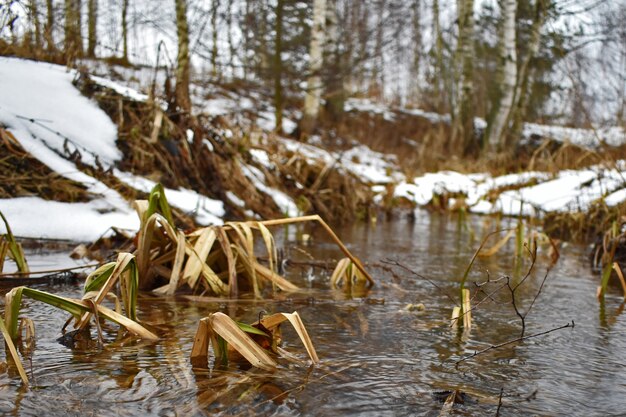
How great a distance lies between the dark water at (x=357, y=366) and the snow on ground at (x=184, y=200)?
159 cm

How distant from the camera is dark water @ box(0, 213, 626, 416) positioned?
4.07 feet

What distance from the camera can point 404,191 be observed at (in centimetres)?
844

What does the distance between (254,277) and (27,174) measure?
6.70ft

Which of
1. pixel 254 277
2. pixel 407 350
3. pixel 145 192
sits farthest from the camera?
pixel 145 192

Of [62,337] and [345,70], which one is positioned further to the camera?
[345,70]

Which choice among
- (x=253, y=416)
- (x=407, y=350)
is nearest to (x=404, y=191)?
(x=407, y=350)

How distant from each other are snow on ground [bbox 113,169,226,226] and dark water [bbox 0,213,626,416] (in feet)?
5.23

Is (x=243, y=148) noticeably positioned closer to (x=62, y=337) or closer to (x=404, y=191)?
(x=404, y=191)

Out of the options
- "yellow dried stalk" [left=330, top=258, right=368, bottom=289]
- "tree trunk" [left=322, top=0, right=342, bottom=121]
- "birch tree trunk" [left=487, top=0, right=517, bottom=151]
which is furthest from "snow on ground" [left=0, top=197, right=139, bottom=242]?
"birch tree trunk" [left=487, top=0, right=517, bottom=151]

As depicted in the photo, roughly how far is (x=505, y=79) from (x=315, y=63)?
4.00 metres

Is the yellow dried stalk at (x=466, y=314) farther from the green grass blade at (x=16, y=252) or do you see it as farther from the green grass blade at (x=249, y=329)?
the green grass blade at (x=16, y=252)

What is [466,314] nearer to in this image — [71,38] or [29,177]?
[29,177]

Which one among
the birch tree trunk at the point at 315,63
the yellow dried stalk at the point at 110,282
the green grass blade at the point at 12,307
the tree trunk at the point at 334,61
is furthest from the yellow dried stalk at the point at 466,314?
the birch tree trunk at the point at 315,63

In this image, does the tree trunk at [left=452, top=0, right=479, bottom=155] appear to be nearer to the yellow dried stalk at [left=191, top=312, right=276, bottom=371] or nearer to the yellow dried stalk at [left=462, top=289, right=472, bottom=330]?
the yellow dried stalk at [left=462, top=289, right=472, bottom=330]
